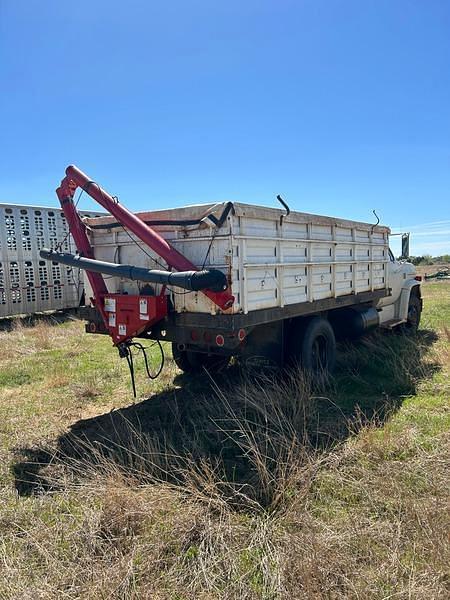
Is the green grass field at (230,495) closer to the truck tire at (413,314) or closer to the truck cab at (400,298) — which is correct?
the truck cab at (400,298)

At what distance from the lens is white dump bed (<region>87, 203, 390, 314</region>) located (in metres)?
4.35

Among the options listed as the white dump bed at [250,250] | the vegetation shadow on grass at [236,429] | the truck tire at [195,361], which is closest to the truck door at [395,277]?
the vegetation shadow on grass at [236,429]

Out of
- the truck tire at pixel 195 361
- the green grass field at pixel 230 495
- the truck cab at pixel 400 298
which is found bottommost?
the green grass field at pixel 230 495

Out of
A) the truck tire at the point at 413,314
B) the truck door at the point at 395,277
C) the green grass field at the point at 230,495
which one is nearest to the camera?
the green grass field at the point at 230,495

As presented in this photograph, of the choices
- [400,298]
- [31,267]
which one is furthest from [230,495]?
[31,267]

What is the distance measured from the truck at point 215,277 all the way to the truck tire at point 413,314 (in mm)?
3425

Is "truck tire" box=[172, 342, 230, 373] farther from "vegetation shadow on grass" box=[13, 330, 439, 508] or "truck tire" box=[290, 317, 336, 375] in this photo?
"truck tire" box=[290, 317, 336, 375]

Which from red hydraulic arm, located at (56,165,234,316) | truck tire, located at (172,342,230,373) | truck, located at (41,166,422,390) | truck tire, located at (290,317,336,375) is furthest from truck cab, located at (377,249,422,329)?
red hydraulic arm, located at (56,165,234,316)

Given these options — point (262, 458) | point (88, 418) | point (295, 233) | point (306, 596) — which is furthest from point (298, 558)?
point (295, 233)

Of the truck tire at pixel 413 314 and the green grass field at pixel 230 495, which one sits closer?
the green grass field at pixel 230 495

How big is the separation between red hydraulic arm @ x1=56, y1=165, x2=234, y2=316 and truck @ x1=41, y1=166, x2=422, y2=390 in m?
0.01

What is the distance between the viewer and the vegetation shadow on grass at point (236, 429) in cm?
342

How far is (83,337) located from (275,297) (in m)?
6.55

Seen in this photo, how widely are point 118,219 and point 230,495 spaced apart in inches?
122
